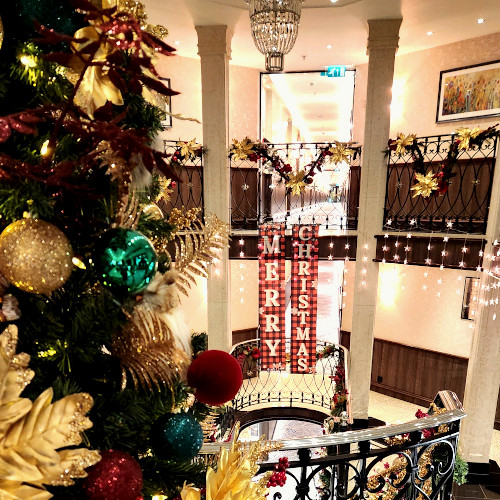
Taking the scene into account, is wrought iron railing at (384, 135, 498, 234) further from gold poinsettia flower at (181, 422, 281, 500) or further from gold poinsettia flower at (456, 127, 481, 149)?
gold poinsettia flower at (181, 422, 281, 500)

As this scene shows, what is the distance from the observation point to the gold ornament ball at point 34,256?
2.38 feet

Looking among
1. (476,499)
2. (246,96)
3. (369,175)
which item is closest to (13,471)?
(369,175)

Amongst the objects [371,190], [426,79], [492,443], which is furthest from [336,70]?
[492,443]

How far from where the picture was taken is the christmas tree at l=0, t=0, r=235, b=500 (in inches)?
28.8

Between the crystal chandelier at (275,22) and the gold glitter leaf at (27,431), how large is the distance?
312cm

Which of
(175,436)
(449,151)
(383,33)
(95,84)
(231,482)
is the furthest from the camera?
(383,33)

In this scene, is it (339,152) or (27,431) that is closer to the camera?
(27,431)

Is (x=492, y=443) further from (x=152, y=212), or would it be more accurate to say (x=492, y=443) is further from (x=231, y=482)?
(x=152, y=212)

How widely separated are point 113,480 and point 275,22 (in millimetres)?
3247

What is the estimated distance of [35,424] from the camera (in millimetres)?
646

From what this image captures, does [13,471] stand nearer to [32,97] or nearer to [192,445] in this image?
[192,445]

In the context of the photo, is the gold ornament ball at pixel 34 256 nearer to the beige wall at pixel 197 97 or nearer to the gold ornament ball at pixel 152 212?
the gold ornament ball at pixel 152 212

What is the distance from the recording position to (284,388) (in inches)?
352

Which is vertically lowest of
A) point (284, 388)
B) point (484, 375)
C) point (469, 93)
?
point (284, 388)
